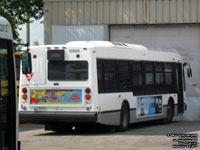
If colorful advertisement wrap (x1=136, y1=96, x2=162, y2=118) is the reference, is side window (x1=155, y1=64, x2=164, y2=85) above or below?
above

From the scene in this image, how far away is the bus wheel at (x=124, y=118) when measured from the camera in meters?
20.5

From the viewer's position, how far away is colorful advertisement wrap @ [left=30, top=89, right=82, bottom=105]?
1912 centimetres

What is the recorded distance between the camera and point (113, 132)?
20375mm

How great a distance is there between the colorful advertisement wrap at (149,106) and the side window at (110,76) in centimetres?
174

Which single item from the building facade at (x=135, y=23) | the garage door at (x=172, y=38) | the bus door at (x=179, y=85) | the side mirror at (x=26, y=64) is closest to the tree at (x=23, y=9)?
the building facade at (x=135, y=23)

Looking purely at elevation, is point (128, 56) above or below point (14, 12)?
below

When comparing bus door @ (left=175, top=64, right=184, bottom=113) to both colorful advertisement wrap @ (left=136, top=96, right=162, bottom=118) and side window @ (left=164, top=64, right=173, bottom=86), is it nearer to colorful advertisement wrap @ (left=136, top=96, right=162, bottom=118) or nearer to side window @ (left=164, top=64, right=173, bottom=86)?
side window @ (left=164, top=64, right=173, bottom=86)

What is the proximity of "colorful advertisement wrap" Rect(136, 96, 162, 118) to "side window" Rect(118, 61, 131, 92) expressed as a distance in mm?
810

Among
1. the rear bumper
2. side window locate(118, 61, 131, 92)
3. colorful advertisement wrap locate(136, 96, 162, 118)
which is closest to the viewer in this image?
the rear bumper

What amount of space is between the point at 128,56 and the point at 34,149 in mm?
7364

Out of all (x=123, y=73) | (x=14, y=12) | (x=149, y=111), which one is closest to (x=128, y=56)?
(x=123, y=73)

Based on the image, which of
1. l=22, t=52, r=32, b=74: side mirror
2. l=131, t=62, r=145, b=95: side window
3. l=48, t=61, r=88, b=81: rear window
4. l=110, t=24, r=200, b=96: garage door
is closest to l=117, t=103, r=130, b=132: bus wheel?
l=131, t=62, r=145, b=95: side window

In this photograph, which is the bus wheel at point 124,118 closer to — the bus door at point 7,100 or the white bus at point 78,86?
the white bus at point 78,86

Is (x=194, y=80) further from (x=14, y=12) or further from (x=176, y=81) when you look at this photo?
(x=14, y=12)
